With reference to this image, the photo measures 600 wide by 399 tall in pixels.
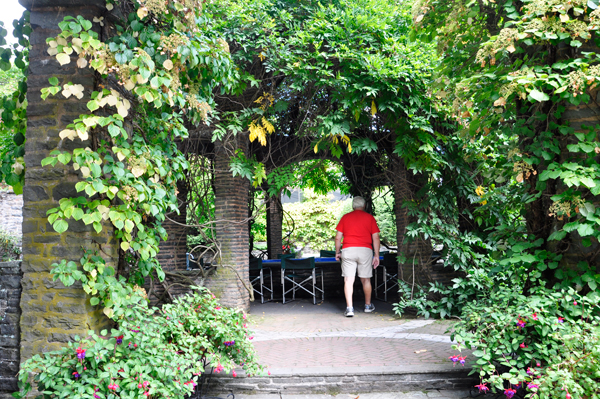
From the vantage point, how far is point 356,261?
652cm

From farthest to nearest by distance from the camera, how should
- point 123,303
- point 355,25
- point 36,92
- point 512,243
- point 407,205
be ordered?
point 407,205, point 355,25, point 512,243, point 36,92, point 123,303

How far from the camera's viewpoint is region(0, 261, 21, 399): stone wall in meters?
3.06

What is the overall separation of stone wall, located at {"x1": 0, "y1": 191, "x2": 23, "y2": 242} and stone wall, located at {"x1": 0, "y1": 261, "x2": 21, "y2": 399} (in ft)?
45.3

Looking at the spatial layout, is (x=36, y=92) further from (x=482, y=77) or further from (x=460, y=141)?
(x=460, y=141)

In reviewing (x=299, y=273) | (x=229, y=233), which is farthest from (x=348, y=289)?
(x=299, y=273)

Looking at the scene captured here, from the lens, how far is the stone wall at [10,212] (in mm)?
14578

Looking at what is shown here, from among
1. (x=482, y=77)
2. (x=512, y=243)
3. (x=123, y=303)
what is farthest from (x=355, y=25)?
(x=123, y=303)

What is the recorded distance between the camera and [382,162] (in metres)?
6.92

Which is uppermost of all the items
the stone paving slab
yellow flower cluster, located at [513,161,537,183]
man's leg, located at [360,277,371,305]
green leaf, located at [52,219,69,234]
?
yellow flower cluster, located at [513,161,537,183]

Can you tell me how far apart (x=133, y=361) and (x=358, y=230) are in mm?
4497

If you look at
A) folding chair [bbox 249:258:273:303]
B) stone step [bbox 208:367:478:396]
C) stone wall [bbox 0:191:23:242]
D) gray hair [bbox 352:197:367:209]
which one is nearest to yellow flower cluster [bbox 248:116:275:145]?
gray hair [bbox 352:197:367:209]

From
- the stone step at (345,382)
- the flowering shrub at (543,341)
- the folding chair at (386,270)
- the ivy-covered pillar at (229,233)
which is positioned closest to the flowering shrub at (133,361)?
the stone step at (345,382)

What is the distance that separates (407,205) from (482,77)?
3039mm

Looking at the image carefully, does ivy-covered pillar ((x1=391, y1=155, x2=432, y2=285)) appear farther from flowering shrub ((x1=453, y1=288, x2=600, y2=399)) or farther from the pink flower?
the pink flower
